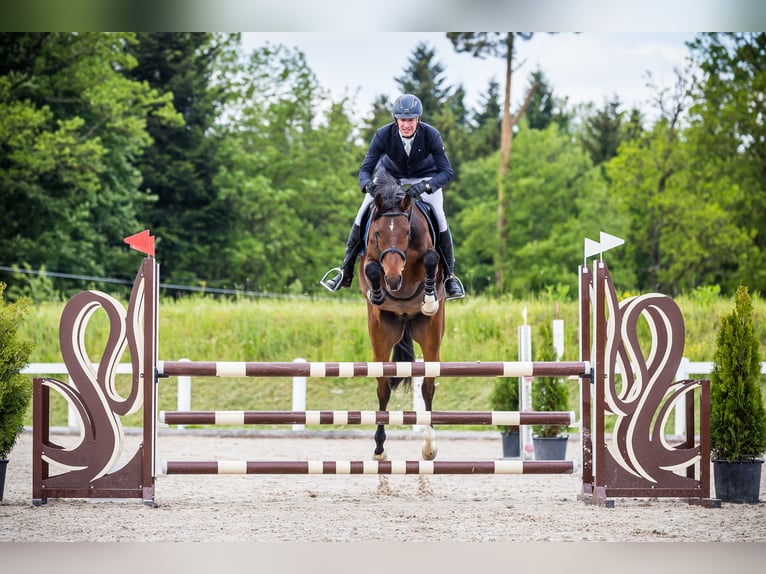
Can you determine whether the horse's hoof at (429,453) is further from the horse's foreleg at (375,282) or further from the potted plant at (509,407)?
the potted plant at (509,407)

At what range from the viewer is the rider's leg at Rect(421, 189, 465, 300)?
604cm

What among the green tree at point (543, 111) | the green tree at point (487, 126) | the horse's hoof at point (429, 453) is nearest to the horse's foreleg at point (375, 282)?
the horse's hoof at point (429, 453)

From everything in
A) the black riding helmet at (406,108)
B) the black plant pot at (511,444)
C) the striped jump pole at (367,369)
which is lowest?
the black plant pot at (511,444)

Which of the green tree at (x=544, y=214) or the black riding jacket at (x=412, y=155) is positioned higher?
the green tree at (x=544, y=214)

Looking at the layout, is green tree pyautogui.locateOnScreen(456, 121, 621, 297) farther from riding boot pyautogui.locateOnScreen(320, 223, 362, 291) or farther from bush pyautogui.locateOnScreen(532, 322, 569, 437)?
riding boot pyautogui.locateOnScreen(320, 223, 362, 291)

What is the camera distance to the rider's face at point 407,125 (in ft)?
19.2

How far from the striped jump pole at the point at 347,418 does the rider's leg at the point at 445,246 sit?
37.7 inches

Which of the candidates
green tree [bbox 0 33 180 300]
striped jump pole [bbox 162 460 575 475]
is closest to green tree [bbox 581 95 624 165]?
green tree [bbox 0 33 180 300]

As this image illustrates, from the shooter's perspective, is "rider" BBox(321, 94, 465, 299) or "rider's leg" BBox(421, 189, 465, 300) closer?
"rider" BBox(321, 94, 465, 299)

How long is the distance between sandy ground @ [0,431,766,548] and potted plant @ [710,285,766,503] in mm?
160

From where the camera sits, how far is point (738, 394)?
5.61 meters

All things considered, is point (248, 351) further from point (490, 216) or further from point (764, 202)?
point (764, 202)

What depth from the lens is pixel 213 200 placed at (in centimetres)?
2416
